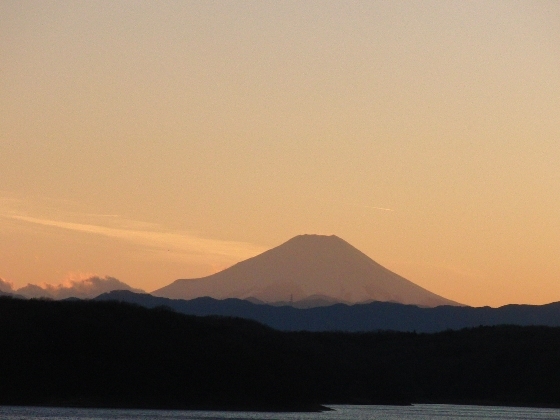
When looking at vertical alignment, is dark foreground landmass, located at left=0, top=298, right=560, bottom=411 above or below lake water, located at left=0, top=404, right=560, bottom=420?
above

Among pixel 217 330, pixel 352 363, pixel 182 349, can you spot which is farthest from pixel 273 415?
pixel 352 363

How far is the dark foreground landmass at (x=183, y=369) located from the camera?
4286 inches

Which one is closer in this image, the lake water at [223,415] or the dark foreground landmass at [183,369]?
the lake water at [223,415]

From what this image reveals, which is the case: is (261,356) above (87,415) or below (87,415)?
above

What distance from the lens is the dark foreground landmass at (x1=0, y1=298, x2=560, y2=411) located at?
4286 inches

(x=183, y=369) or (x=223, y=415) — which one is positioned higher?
(x=183, y=369)

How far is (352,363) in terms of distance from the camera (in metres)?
162

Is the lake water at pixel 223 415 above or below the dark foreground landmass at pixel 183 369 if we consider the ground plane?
below

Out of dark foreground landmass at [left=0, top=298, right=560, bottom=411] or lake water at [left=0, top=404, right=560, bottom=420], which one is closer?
lake water at [left=0, top=404, right=560, bottom=420]

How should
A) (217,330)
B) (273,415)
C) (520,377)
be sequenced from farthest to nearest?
(520,377) < (217,330) < (273,415)

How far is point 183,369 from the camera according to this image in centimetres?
11544

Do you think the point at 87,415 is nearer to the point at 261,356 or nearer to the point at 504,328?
the point at 261,356

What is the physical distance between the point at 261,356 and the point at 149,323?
37.7ft

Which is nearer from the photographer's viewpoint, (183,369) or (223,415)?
(223,415)
